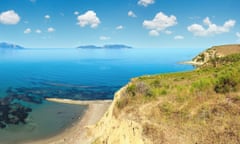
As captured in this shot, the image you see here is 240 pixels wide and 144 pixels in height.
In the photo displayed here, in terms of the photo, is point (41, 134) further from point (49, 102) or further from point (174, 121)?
point (174, 121)

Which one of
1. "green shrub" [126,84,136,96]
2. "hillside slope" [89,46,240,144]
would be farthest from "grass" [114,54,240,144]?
"green shrub" [126,84,136,96]

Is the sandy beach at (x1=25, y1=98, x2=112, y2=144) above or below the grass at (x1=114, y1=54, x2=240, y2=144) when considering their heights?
below

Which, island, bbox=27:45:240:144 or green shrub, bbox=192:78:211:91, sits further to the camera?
green shrub, bbox=192:78:211:91

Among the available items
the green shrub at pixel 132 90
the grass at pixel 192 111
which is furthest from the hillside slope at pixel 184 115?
the green shrub at pixel 132 90

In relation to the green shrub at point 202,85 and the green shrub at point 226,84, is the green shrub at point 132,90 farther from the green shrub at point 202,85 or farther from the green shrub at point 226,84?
the green shrub at point 226,84

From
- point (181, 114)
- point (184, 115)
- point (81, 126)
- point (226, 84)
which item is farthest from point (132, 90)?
point (81, 126)

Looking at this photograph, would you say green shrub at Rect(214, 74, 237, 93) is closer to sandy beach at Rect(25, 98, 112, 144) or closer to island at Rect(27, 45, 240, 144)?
island at Rect(27, 45, 240, 144)

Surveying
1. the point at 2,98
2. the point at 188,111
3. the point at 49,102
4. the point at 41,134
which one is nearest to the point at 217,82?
the point at 188,111
